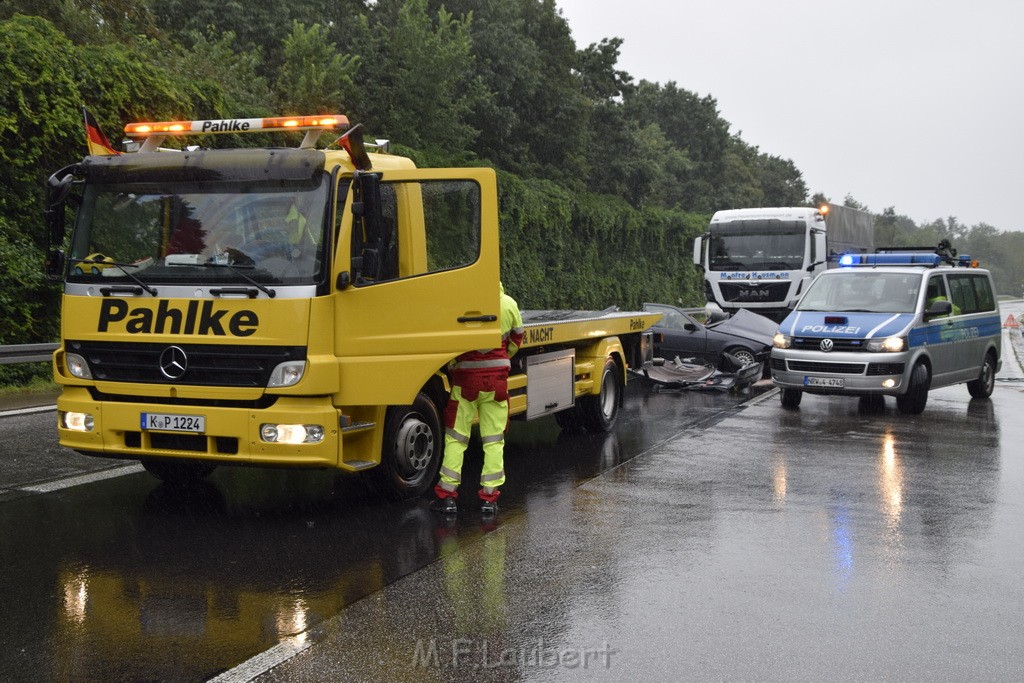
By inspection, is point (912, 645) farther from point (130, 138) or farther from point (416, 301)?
point (130, 138)

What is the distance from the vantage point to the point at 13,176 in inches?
599

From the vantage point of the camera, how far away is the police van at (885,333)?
13.6 metres

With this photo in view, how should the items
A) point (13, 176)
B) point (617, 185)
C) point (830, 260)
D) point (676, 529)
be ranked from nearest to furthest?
1. point (676, 529)
2. point (13, 176)
3. point (830, 260)
4. point (617, 185)

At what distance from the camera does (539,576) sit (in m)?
6.03

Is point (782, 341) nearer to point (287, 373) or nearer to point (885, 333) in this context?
point (885, 333)

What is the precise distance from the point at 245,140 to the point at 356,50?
31.3 metres

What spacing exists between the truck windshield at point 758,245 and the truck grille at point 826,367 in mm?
13027

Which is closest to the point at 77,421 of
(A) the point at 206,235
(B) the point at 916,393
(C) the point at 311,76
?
(A) the point at 206,235

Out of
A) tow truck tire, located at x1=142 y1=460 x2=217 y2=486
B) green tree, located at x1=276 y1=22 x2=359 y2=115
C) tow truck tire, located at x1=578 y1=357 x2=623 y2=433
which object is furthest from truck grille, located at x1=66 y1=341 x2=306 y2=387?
green tree, located at x1=276 y1=22 x2=359 y2=115

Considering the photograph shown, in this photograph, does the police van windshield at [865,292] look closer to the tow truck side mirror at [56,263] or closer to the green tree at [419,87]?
the tow truck side mirror at [56,263]

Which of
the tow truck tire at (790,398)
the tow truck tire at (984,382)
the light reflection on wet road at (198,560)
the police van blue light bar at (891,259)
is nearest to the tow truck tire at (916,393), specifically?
the tow truck tire at (790,398)

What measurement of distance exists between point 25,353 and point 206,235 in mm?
7539

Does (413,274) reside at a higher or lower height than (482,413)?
higher

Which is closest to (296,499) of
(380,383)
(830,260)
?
(380,383)
